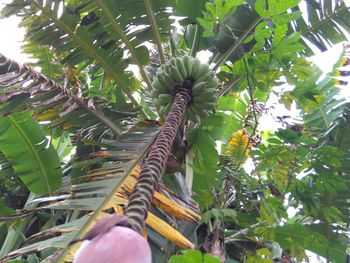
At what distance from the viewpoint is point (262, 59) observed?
204 centimetres

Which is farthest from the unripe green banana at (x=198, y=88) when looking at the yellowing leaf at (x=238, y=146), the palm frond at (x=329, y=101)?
the palm frond at (x=329, y=101)

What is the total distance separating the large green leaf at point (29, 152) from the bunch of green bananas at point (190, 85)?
34.8 inches

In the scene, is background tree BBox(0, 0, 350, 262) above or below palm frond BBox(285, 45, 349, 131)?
above

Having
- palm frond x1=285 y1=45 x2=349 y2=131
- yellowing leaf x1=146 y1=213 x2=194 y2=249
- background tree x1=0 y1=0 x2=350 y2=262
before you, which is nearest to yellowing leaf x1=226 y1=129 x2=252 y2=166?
background tree x1=0 y1=0 x2=350 y2=262

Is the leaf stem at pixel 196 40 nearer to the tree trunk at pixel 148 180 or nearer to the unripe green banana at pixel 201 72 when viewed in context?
the unripe green banana at pixel 201 72

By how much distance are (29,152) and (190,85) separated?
117cm

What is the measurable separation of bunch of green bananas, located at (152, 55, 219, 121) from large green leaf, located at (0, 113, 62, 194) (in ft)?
2.90

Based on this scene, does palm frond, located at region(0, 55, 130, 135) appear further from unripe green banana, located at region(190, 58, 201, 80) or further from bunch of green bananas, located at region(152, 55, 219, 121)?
unripe green banana, located at region(190, 58, 201, 80)

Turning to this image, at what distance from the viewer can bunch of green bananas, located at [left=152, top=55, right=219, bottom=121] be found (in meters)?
2.12

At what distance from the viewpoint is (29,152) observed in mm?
2537

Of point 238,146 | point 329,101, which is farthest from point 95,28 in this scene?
point 329,101

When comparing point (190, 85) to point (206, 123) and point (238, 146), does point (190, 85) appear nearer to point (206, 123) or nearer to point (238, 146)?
point (206, 123)

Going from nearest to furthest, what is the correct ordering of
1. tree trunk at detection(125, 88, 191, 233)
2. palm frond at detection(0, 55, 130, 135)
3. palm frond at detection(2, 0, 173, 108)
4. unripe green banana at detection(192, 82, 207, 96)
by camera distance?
tree trunk at detection(125, 88, 191, 233) → palm frond at detection(0, 55, 130, 135) → unripe green banana at detection(192, 82, 207, 96) → palm frond at detection(2, 0, 173, 108)

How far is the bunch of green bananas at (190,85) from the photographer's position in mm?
2117
